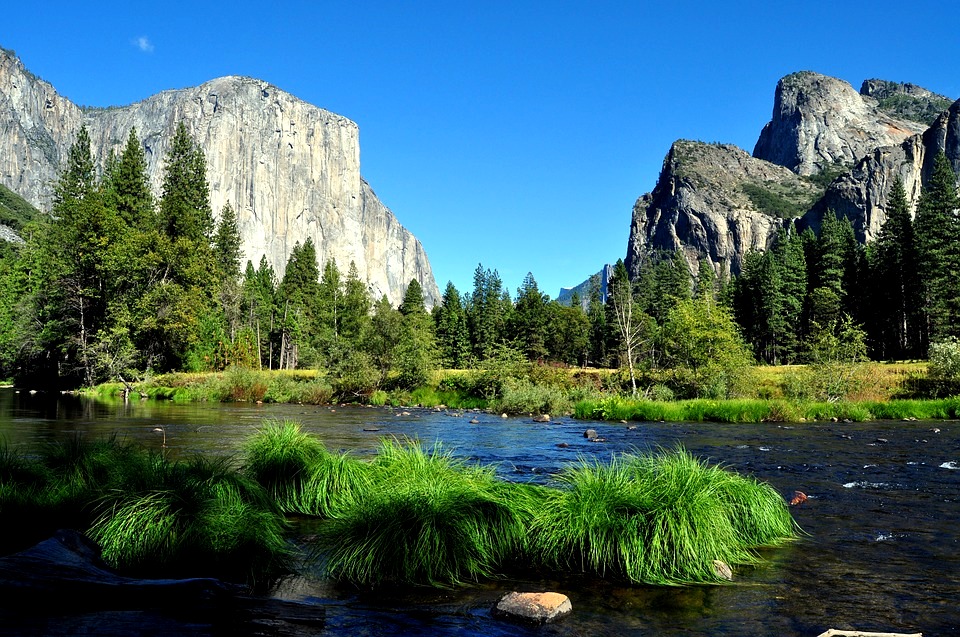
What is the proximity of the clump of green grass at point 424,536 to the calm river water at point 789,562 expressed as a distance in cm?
28

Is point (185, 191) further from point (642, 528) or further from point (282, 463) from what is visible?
point (642, 528)

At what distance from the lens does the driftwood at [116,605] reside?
3.80 metres

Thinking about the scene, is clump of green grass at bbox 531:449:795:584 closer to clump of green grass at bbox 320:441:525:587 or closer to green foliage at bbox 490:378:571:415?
clump of green grass at bbox 320:441:525:587

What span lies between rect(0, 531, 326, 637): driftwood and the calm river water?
0.63m

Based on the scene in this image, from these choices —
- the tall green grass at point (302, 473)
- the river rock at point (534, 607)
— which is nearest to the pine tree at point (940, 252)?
the tall green grass at point (302, 473)

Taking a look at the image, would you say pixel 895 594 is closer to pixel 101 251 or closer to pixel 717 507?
pixel 717 507

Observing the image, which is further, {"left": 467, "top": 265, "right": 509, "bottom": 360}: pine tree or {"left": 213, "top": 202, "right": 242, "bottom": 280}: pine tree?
{"left": 467, "top": 265, "right": 509, "bottom": 360}: pine tree

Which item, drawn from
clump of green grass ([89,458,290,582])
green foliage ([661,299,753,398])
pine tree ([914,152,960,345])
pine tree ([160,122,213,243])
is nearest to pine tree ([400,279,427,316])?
pine tree ([160,122,213,243])

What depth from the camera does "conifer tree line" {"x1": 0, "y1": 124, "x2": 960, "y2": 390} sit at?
42875 millimetres

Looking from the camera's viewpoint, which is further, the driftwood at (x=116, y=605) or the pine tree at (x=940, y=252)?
the pine tree at (x=940, y=252)

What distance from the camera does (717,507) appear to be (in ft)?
21.7

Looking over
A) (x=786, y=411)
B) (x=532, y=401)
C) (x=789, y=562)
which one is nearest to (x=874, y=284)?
(x=786, y=411)

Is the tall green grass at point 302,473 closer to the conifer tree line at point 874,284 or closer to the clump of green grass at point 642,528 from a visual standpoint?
the clump of green grass at point 642,528

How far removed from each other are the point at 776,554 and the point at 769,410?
22.5 metres
